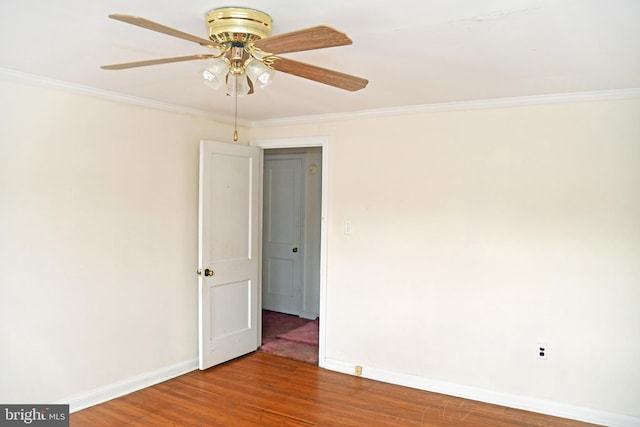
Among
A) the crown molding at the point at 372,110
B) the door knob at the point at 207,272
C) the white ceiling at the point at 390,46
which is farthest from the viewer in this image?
the door knob at the point at 207,272

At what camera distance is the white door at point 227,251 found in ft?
12.8

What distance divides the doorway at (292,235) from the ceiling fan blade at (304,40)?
3.95 meters

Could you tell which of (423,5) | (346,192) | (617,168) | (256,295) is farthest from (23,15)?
(617,168)

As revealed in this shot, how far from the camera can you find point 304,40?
1.54m

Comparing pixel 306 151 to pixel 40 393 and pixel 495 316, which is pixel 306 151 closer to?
pixel 495 316

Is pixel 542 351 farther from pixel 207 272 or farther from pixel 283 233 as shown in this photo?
pixel 283 233

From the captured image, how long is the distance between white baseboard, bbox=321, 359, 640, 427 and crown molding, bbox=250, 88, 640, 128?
2173 mm

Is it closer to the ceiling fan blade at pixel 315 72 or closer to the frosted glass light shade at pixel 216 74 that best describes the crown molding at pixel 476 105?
the ceiling fan blade at pixel 315 72

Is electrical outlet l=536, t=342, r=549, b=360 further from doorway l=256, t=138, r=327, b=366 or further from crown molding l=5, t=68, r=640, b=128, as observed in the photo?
doorway l=256, t=138, r=327, b=366

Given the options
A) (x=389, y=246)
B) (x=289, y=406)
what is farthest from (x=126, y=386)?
(x=389, y=246)

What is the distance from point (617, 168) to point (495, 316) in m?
1.35

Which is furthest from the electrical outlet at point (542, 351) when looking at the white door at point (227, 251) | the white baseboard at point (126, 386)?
the white baseboard at point (126, 386)

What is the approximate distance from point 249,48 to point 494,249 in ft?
8.06

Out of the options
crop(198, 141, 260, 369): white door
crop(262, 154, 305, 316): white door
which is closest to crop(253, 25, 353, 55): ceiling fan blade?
crop(198, 141, 260, 369): white door
